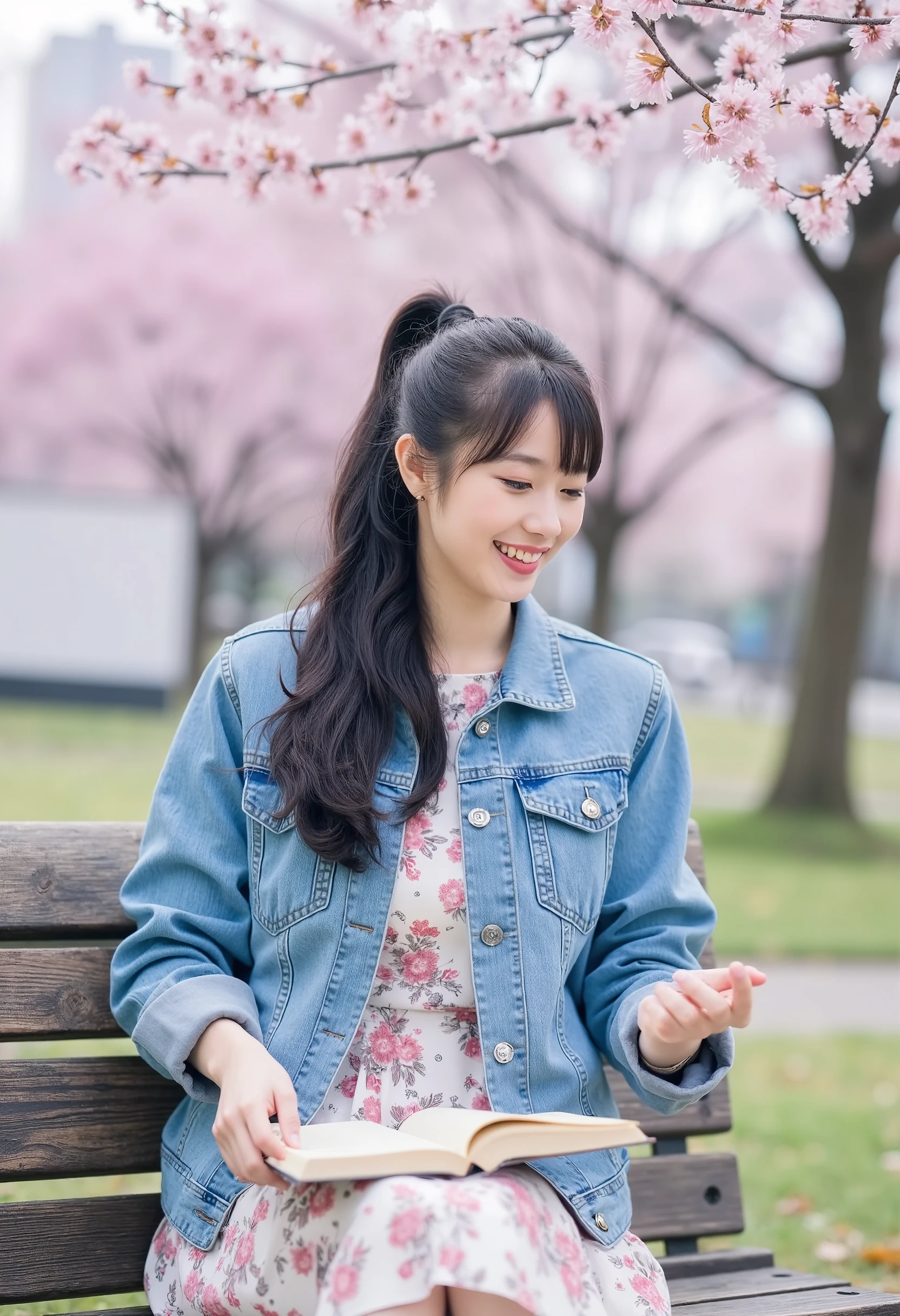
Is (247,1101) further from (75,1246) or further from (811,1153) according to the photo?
(811,1153)

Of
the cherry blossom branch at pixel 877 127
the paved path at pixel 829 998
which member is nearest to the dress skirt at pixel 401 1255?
the cherry blossom branch at pixel 877 127

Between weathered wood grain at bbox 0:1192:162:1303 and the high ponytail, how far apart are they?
2.14 ft

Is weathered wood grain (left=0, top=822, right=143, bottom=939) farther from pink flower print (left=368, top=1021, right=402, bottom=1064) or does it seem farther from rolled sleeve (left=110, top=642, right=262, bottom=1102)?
pink flower print (left=368, top=1021, right=402, bottom=1064)

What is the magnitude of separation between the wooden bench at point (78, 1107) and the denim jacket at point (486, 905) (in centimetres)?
12

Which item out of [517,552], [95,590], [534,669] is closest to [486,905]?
[534,669]

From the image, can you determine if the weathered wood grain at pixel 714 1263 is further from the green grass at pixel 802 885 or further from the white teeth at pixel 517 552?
the green grass at pixel 802 885

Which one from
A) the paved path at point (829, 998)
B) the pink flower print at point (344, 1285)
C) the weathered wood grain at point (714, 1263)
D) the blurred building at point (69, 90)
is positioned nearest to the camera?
the pink flower print at point (344, 1285)

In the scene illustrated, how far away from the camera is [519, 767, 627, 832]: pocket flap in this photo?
84.1 inches

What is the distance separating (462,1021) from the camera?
2092 mm

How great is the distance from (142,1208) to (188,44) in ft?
7.08

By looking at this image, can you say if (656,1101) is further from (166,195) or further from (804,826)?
(804,826)

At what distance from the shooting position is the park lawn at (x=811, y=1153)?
3471 mm

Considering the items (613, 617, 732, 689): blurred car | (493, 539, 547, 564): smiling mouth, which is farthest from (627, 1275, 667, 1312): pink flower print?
(613, 617, 732, 689): blurred car

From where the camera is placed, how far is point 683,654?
99.8ft
